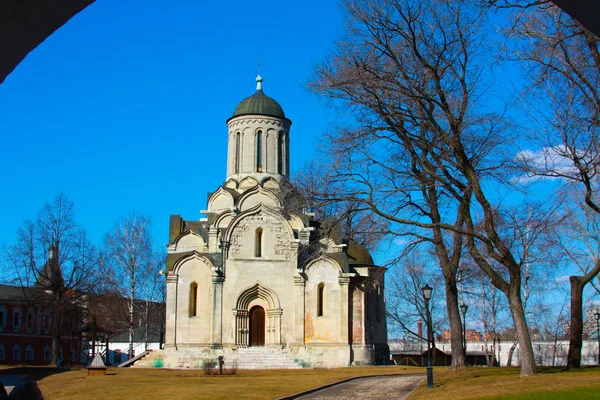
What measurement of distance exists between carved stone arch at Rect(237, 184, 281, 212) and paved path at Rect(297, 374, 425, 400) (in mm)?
15421

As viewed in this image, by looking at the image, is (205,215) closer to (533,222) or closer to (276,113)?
(276,113)

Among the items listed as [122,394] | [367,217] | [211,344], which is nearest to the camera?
[367,217]

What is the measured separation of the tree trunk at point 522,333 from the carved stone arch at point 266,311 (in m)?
19.4

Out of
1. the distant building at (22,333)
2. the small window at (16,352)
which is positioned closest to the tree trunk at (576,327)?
the distant building at (22,333)

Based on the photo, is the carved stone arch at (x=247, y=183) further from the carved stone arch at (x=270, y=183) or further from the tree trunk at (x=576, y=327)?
the tree trunk at (x=576, y=327)

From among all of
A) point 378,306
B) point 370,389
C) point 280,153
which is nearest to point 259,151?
point 280,153

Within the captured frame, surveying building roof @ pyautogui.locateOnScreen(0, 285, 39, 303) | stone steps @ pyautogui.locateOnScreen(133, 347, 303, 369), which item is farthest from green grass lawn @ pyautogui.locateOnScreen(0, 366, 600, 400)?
building roof @ pyautogui.locateOnScreen(0, 285, 39, 303)

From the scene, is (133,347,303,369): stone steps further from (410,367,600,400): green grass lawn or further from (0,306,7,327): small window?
(0,306,7,327): small window

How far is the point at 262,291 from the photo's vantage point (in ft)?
119

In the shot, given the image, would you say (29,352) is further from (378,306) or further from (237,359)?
(378,306)

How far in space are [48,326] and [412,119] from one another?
41.2m

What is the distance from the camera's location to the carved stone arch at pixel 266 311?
35.7m

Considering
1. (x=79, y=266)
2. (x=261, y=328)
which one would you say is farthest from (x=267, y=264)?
(x=79, y=266)

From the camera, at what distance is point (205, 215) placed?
40.3 m
